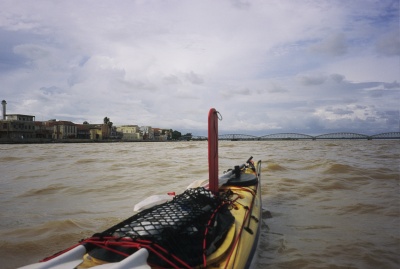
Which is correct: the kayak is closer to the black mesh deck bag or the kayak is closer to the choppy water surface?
the black mesh deck bag

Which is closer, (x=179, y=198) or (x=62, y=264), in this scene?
(x=62, y=264)

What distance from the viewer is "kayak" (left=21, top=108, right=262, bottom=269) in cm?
222

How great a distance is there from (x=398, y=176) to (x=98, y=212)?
11.1 metres

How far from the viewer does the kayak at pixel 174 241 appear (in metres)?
2.22

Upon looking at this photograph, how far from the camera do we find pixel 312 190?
27.6 feet

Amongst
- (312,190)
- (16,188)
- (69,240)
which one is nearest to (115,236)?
(69,240)

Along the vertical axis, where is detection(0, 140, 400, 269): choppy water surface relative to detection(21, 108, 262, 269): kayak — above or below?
below

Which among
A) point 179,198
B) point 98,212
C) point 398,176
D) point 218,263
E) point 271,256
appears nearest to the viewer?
point 218,263

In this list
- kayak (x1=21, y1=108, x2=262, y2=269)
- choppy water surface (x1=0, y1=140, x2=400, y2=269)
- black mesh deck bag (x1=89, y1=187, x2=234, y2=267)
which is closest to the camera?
kayak (x1=21, y1=108, x2=262, y2=269)

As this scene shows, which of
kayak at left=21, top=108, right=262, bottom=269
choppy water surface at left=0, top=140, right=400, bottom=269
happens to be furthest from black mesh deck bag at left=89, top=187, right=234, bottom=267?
choppy water surface at left=0, top=140, right=400, bottom=269

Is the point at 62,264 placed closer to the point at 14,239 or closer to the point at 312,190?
the point at 14,239

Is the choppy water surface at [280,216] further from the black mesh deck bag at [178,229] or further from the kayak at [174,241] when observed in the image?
the black mesh deck bag at [178,229]

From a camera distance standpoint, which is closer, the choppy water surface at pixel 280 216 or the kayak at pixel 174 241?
the kayak at pixel 174 241

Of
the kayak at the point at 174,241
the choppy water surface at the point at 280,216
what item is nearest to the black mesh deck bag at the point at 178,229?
the kayak at the point at 174,241
